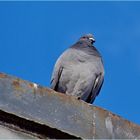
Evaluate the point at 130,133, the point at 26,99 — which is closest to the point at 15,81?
the point at 26,99

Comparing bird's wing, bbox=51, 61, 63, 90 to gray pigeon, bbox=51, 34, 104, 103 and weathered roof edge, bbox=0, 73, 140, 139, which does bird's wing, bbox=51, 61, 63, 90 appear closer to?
gray pigeon, bbox=51, 34, 104, 103

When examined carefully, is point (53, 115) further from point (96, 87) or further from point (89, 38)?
point (89, 38)

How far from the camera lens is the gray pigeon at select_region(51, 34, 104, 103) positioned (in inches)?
325

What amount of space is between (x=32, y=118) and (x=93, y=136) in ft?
1.97

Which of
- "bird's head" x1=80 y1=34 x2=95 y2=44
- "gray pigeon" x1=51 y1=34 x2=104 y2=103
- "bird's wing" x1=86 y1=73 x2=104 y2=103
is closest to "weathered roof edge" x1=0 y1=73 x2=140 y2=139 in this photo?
"gray pigeon" x1=51 y1=34 x2=104 y2=103

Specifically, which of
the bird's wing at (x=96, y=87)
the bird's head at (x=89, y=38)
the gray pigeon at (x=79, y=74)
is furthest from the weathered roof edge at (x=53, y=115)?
the bird's head at (x=89, y=38)

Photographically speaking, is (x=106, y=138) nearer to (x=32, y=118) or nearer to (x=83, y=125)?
(x=83, y=125)

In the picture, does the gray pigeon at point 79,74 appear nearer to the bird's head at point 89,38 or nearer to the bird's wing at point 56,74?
the bird's wing at point 56,74

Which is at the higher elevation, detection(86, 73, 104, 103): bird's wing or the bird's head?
the bird's head

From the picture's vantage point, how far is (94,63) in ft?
27.6

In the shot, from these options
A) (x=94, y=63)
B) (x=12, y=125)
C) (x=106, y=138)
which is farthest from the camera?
(x=94, y=63)

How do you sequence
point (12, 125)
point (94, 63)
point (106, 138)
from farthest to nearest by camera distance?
1. point (94, 63)
2. point (106, 138)
3. point (12, 125)

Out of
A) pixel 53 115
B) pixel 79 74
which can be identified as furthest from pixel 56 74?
pixel 53 115

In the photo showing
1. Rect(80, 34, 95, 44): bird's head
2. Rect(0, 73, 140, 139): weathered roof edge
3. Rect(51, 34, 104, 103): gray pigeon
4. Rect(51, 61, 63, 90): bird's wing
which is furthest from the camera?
Rect(80, 34, 95, 44): bird's head
